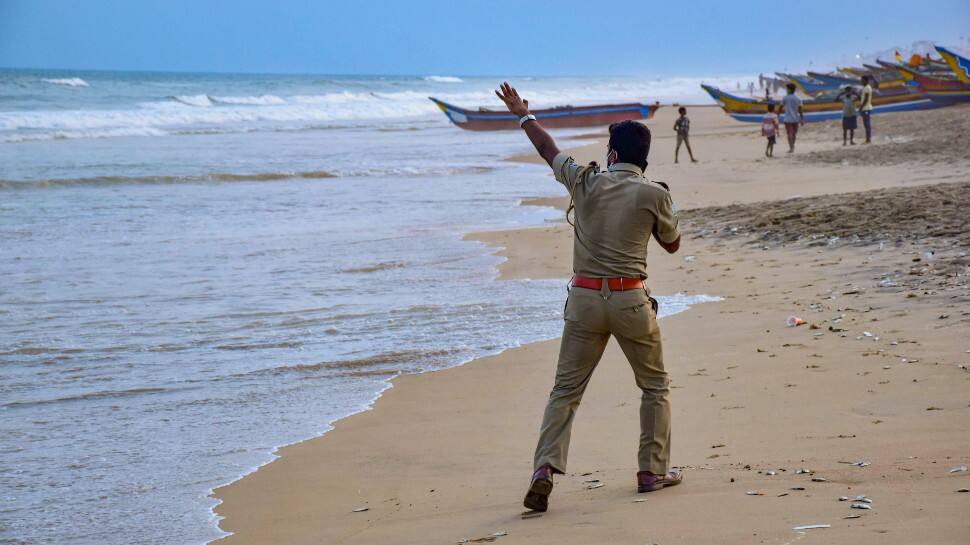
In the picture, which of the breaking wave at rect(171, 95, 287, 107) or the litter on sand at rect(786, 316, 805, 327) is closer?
the litter on sand at rect(786, 316, 805, 327)

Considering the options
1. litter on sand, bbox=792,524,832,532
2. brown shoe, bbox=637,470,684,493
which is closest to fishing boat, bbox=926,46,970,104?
brown shoe, bbox=637,470,684,493

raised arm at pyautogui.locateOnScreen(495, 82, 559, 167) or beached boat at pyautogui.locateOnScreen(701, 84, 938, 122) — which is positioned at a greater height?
beached boat at pyautogui.locateOnScreen(701, 84, 938, 122)

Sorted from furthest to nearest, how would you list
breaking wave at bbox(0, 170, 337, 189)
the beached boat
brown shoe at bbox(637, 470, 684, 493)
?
the beached boat, breaking wave at bbox(0, 170, 337, 189), brown shoe at bbox(637, 470, 684, 493)

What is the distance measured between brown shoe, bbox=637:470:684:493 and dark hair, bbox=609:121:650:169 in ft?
4.16

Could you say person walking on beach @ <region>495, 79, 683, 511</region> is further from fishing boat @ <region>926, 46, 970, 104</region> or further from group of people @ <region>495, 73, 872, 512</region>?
fishing boat @ <region>926, 46, 970, 104</region>

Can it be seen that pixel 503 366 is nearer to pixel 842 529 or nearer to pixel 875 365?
pixel 875 365

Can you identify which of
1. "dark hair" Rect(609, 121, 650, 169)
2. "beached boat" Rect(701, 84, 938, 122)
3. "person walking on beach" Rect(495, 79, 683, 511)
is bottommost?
"person walking on beach" Rect(495, 79, 683, 511)

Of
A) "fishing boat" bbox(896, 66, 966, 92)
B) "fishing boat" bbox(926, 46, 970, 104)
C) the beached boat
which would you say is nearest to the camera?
"fishing boat" bbox(926, 46, 970, 104)

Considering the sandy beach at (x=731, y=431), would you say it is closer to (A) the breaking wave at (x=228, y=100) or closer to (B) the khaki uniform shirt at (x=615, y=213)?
(B) the khaki uniform shirt at (x=615, y=213)

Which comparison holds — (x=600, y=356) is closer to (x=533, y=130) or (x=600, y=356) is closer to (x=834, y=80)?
(x=533, y=130)

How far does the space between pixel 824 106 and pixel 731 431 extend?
30.8 meters

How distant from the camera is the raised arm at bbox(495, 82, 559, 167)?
14.7 feet

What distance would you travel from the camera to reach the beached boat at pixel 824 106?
112 ft

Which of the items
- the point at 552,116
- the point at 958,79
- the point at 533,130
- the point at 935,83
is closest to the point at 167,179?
the point at 533,130
